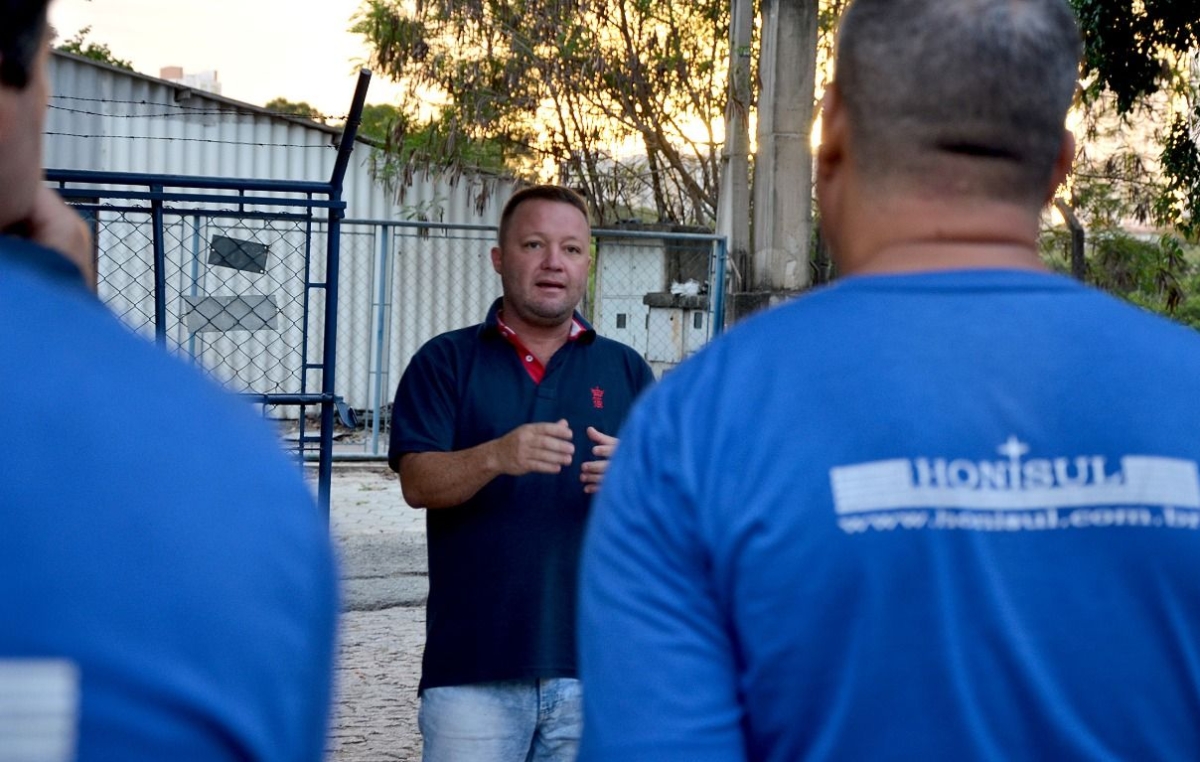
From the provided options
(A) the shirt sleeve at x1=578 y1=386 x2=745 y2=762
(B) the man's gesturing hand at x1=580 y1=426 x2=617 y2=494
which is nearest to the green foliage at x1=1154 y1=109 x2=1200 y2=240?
(B) the man's gesturing hand at x1=580 y1=426 x2=617 y2=494

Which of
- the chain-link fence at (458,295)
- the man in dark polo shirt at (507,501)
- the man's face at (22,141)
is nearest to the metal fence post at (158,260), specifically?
the man in dark polo shirt at (507,501)

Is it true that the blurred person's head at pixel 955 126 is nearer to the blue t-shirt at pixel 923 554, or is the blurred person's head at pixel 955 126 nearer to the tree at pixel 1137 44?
the blue t-shirt at pixel 923 554

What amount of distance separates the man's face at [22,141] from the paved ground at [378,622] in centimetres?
412

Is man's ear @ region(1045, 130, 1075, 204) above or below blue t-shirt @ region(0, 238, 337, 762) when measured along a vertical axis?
above

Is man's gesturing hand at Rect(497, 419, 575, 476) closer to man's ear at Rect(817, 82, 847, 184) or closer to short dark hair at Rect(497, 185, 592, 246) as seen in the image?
short dark hair at Rect(497, 185, 592, 246)

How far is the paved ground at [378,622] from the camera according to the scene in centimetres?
591

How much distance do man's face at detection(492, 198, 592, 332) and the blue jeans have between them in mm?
968

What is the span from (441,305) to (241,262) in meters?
8.64

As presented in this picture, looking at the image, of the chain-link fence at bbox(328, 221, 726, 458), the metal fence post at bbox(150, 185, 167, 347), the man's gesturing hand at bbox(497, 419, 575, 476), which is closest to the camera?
the man's gesturing hand at bbox(497, 419, 575, 476)

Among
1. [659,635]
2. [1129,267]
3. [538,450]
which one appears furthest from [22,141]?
[1129,267]

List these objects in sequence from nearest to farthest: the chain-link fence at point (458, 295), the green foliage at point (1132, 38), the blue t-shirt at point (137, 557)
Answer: the blue t-shirt at point (137, 557) < the green foliage at point (1132, 38) < the chain-link fence at point (458, 295)

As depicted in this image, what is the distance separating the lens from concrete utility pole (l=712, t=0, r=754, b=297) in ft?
43.4

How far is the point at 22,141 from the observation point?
110 cm

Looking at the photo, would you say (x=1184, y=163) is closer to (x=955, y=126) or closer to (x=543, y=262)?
(x=543, y=262)
